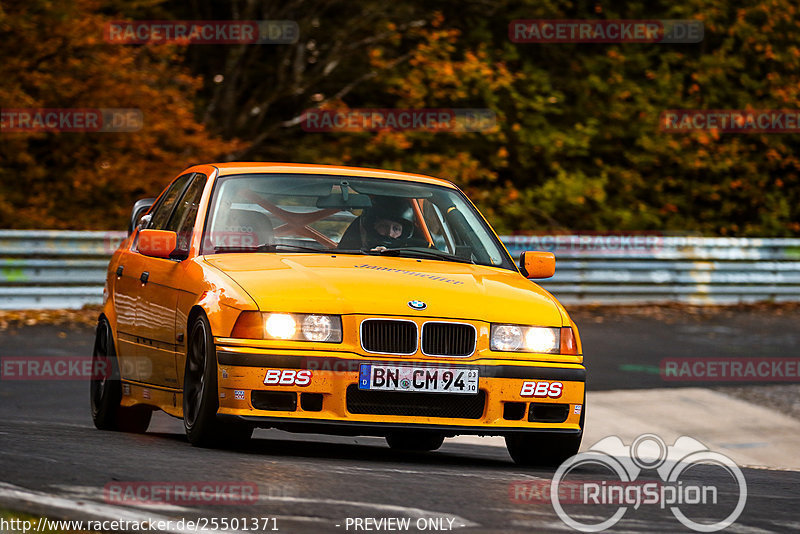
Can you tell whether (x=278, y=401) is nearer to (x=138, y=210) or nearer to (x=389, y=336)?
(x=389, y=336)

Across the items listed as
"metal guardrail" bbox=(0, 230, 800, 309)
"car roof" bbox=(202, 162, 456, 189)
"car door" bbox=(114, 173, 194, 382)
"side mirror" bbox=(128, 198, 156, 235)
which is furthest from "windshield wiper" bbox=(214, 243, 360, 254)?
"metal guardrail" bbox=(0, 230, 800, 309)

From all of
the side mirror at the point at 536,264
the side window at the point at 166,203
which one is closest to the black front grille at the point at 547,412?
the side mirror at the point at 536,264

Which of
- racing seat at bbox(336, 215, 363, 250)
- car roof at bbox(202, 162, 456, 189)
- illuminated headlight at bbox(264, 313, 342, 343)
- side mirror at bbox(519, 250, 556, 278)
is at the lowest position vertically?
illuminated headlight at bbox(264, 313, 342, 343)

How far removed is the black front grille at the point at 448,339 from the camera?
285 inches

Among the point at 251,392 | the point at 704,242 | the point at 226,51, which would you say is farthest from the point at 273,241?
the point at 226,51

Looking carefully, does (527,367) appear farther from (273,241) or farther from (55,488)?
(55,488)

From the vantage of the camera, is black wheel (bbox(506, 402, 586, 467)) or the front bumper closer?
the front bumper

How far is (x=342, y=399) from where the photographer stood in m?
7.11

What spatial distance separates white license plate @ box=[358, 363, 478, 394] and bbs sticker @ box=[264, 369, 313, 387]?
0.26 m

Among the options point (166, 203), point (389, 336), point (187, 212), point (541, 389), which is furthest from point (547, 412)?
point (166, 203)

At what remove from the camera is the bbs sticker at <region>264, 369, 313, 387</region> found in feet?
23.3

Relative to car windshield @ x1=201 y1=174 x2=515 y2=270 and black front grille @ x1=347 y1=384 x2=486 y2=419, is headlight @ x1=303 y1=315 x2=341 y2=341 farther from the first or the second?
car windshield @ x1=201 y1=174 x2=515 y2=270

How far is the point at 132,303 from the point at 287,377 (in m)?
2.22

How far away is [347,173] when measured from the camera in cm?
871
